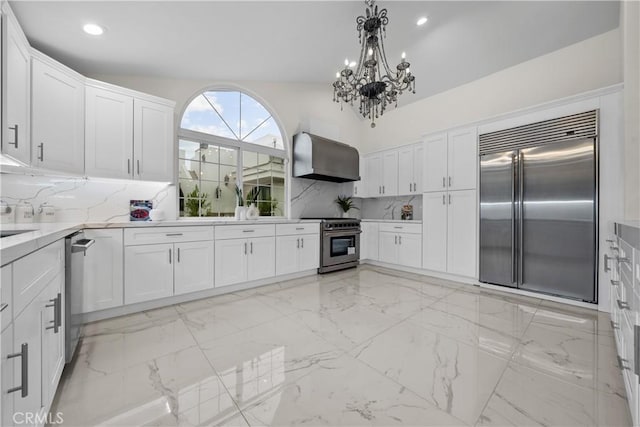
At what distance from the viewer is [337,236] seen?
4.45 m

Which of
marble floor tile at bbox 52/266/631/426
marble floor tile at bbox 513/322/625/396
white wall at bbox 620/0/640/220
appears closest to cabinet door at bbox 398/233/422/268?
marble floor tile at bbox 52/266/631/426

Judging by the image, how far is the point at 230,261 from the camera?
3.22 metres

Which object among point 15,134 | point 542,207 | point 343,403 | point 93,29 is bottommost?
point 343,403

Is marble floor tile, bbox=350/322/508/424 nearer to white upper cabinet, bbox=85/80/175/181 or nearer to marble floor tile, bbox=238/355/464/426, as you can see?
marble floor tile, bbox=238/355/464/426

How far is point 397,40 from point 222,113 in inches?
108

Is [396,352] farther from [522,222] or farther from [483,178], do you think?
[483,178]

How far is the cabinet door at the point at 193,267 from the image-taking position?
9.22 ft

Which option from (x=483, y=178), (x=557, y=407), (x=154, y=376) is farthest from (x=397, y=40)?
A: (x=154, y=376)

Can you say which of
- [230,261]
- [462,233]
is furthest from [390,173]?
[230,261]

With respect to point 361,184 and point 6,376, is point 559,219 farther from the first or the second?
point 6,376

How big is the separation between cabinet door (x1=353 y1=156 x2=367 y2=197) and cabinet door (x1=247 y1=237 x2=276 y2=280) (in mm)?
2317

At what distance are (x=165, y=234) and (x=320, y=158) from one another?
260 centimetres

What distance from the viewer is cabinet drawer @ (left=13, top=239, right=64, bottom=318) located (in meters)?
0.86

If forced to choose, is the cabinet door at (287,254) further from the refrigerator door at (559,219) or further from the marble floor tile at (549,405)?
the refrigerator door at (559,219)
